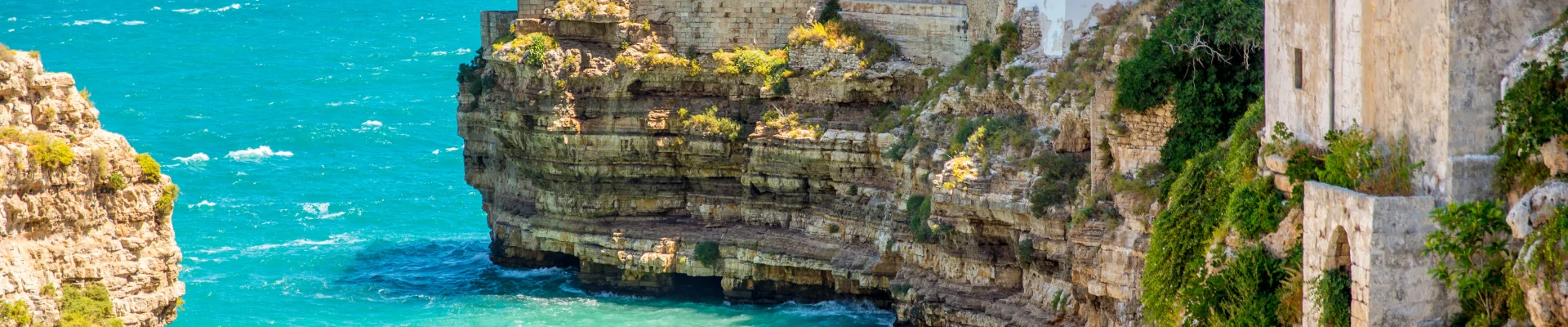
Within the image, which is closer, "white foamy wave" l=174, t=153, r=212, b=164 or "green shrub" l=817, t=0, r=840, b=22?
"green shrub" l=817, t=0, r=840, b=22

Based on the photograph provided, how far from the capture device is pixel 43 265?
27094 mm

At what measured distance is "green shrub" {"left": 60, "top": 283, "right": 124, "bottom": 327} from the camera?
88.9 feet

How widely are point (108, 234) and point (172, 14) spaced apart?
69321mm

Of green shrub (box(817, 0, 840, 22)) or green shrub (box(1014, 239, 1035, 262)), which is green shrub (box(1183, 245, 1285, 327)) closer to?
green shrub (box(1014, 239, 1035, 262))

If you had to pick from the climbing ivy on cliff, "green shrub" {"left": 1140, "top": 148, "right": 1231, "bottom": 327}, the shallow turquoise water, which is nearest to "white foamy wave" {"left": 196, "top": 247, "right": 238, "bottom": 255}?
the shallow turquoise water

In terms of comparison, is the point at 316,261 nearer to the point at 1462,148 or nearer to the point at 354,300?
the point at 354,300

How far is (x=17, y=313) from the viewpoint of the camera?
26359mm

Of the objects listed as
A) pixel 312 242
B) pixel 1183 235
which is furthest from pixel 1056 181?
pixel 312 242

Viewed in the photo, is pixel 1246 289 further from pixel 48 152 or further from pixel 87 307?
pixel 48 152

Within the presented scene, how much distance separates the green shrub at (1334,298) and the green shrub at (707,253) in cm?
2787

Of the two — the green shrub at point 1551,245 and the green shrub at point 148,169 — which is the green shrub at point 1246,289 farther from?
the green shrub at point 148,169

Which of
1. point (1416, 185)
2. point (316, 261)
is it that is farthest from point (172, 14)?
point (1416, 185)

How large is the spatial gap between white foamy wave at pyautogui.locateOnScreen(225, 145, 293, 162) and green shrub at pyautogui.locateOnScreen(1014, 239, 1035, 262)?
139 ft

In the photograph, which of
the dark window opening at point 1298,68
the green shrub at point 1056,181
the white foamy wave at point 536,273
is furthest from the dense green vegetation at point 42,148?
the white foamy wave at point 536,273
